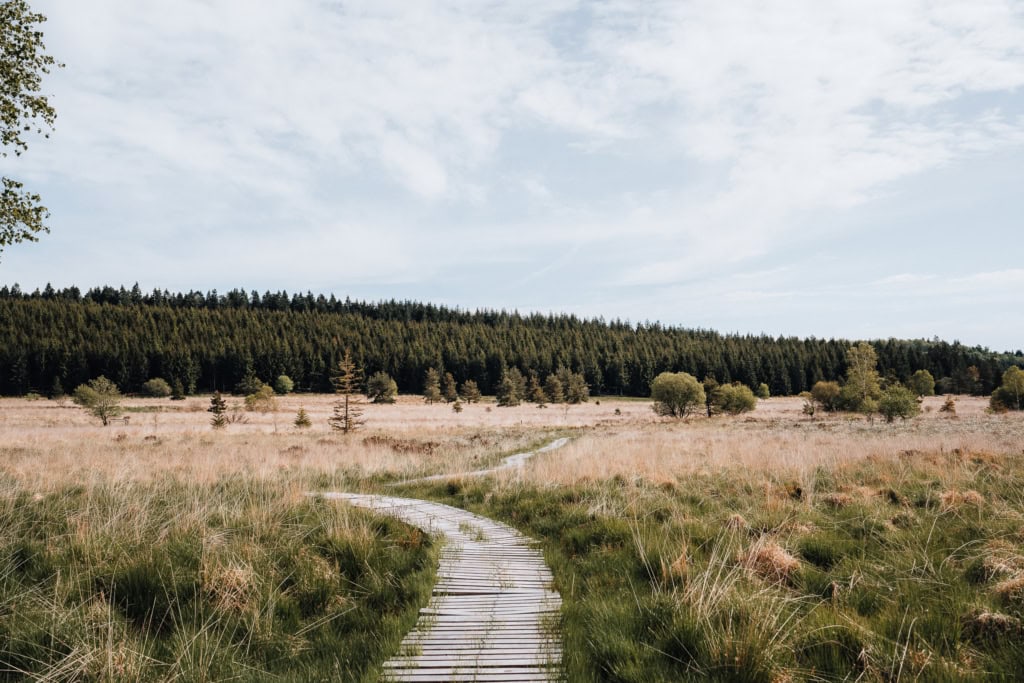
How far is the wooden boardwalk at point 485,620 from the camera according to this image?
382cm

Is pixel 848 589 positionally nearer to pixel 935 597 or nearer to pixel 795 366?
pixel 935 597

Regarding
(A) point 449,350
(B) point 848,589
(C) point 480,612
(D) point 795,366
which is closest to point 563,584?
(C) point 480,612

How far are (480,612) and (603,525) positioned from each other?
274cm

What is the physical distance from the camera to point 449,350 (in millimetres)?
112188

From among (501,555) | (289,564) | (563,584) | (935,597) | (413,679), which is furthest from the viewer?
(501,555)

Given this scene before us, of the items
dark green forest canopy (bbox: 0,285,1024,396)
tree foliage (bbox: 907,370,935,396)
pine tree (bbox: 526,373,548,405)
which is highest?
dark green forest canopy (bbox: 0,285,1024,396)

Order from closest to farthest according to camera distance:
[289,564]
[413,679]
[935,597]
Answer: [413,679] < [935,597] < [289,564]

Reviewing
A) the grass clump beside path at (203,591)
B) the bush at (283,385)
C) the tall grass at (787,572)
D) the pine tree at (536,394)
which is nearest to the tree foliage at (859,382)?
the pine tree at (536,394)

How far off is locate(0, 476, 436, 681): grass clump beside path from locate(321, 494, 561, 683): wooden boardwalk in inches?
9.5

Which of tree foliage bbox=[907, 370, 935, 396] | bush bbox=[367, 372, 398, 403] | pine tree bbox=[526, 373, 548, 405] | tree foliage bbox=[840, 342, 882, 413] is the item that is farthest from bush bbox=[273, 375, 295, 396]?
tree foliage bbox=[907, 370, 935, 396]

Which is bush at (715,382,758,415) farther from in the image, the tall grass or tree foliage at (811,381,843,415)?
the tall grass

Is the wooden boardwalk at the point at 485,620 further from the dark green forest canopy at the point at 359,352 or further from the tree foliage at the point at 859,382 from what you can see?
the dark green forest canopy at the point at 359,352

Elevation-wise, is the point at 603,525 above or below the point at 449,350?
below

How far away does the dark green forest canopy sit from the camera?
296 ft
